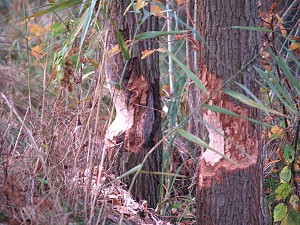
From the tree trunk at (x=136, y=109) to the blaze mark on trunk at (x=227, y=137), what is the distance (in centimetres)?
56

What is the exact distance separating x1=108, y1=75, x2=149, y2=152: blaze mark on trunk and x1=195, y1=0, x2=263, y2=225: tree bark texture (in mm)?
546

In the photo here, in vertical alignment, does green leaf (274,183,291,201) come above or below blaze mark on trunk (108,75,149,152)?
below

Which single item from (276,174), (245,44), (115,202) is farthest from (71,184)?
(276,174)

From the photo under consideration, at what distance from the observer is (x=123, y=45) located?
7.61ft

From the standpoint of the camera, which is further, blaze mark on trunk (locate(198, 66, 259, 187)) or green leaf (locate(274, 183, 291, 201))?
green leaf (locate(274, 183, 291, 201))

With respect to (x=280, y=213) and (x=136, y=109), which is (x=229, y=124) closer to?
(x=280, y=213)

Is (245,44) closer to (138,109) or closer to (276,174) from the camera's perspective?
(138,109)

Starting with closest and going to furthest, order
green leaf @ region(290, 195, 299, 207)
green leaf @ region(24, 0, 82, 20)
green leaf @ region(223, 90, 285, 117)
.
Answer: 1. green leaf @ region(223, 90, 285, 117)
2. green leaf @ region(24, 0, 82, 20)
3. green leaf @ region(290, 195, 299, 207)

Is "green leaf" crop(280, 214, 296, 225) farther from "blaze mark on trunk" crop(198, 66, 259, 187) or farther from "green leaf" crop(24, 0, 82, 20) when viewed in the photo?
"green leaf" crop(24, 0, 82, 20)

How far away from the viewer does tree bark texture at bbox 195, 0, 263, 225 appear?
2.35 metres

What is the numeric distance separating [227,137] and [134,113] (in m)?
0.71

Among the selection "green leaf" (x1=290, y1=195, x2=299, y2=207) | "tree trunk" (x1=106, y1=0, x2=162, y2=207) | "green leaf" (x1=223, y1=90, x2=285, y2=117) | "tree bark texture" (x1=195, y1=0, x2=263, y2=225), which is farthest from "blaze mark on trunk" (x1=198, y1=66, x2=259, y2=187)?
"tree trunk" (x1=106, y1=0, x2=162, y2=207)

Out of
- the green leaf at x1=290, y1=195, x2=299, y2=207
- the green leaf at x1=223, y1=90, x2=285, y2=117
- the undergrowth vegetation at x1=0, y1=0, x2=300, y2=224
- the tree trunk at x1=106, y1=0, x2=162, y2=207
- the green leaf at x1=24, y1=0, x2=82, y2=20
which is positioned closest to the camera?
the green leaf at x1=223, y1=90, x2=285, y2=117

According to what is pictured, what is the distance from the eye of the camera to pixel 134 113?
2.97 m
